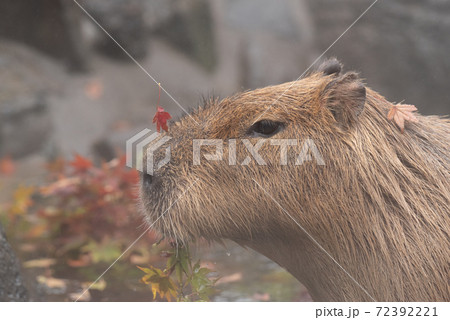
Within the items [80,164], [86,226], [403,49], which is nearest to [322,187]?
[86,226]

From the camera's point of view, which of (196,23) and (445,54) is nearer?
(445,54)

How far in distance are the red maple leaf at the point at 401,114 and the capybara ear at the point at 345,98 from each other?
186 mm

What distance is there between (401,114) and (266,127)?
0.59 m

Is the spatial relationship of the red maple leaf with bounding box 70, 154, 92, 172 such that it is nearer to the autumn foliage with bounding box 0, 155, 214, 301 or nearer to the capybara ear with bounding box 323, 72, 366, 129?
the autumn foliage with bounding box 0, 155, 214, 301

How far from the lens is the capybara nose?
2.67m

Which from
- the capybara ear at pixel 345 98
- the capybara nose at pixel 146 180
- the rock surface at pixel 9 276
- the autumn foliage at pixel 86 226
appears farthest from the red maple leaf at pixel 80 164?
the capybara ear at pixel 345 98

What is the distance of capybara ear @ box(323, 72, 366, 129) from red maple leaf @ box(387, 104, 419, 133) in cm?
19

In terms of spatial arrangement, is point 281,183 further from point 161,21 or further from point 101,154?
point 161,21

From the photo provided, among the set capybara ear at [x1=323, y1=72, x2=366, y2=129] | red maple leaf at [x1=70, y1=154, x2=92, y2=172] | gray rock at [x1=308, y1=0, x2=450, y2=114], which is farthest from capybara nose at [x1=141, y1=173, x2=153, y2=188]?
gray rock at [x1=308, y1=0, x2=450, y2=114]

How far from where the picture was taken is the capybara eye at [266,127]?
2.60m

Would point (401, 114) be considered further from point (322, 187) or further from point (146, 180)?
point (146, 180)
